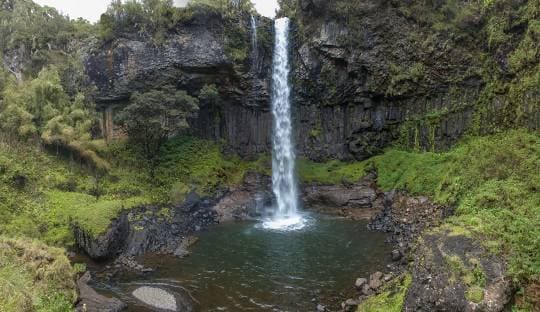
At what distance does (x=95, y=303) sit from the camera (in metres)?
14.7

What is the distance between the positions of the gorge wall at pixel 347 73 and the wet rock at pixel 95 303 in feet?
63.8

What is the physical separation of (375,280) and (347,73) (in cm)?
2096

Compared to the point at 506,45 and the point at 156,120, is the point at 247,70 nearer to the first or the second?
the point at 156,120

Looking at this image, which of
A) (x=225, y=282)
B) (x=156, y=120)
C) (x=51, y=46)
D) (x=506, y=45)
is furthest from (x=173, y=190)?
(x=506, y=45)

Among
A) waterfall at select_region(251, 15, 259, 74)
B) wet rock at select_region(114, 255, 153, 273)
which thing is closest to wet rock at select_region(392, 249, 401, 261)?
wet rock at select_region(114, 255, 153, 273)

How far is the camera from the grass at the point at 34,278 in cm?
1070

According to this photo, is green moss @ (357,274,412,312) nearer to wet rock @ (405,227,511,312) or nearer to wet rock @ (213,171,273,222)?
wet rock @ (405,227,511,312)

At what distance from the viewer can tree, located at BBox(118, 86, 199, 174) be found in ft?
89.8

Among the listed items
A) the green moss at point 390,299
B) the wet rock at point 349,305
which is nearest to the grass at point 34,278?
the wet rock at point 349,305

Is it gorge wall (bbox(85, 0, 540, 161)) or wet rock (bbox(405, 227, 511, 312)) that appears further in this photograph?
gorge wall (bbox(85, 0, 540, 161))

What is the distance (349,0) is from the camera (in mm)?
32531

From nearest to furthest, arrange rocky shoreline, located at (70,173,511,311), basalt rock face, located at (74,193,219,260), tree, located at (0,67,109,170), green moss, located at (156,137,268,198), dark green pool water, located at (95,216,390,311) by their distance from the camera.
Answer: rocky shoreline, located at (70,173,511,311)
dark green pool water, located at (95,216,390,311)
basalt rock face, located at (74,193,219,260)
tree, located at (0,67,109,170)
green moss, located at (156,137,268,198)

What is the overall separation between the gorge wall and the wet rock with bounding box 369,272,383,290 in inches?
620

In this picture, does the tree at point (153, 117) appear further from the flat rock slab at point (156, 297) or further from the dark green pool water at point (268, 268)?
the flat rock slab at point (156, 297)
